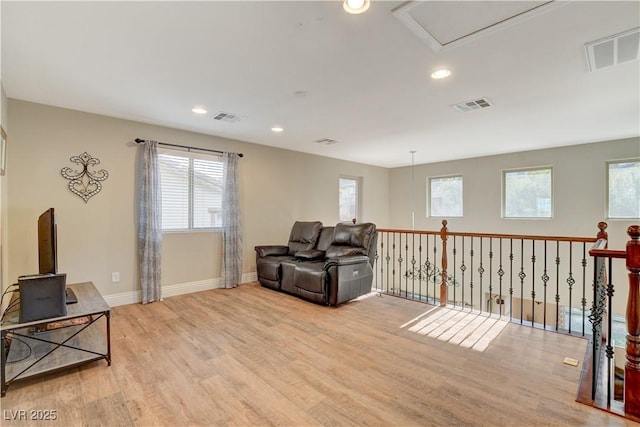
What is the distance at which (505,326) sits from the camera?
326 centimetres

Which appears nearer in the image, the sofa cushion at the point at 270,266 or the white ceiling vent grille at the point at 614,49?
the white ceiling vent grille at the point at 614,49

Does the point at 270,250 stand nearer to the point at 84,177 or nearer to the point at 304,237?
the point at 304,237

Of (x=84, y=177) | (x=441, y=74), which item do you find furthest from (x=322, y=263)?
(x=84, y=177)

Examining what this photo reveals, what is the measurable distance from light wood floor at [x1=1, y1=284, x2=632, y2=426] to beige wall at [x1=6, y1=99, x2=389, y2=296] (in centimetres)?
108

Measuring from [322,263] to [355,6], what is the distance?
10.4 ft

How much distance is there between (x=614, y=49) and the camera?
226 cm

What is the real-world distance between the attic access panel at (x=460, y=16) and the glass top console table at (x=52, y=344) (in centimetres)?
307

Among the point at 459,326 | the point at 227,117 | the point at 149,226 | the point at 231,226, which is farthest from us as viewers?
the point at 231,226

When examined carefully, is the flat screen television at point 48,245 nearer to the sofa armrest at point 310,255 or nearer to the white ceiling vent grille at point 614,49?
the sofa armrest at point 310,255

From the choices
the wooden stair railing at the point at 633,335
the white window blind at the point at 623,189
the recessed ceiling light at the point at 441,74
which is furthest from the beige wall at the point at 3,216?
the white window blind at the point at 623,189

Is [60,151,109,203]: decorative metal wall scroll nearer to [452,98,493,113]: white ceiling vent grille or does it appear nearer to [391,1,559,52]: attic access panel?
[391,1,559,52]: attic access panel

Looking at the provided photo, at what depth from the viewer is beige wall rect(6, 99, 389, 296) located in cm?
331

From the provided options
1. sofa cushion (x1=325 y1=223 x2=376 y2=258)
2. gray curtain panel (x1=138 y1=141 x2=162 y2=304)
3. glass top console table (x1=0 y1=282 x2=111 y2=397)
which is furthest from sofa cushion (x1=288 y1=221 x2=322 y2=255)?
glass top console table (x1=0 y1=282 x2=111 y2=397)

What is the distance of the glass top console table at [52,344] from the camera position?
2039 millimetres
